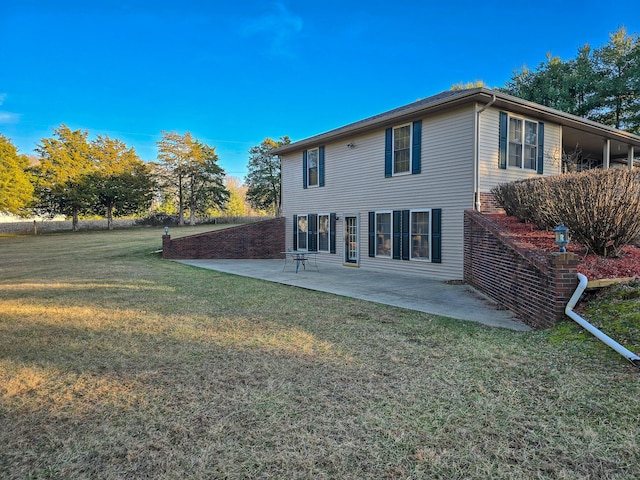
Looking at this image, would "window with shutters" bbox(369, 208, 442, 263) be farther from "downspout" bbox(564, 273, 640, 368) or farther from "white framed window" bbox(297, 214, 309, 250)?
"downspout" bbox(564, 273, 640, 368)

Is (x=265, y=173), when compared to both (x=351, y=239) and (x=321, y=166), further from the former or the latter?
(x=351, y=239)

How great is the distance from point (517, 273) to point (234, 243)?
11.8 metres

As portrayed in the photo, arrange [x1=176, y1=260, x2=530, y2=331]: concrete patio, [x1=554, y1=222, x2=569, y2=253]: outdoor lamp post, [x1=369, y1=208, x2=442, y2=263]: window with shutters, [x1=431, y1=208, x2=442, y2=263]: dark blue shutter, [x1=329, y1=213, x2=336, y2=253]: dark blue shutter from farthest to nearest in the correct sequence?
1. [x1=329, y1=213, x2=336, y2=253]: dark blue shutter
2. [x1=369, y1=208, x2=442, y2=263]: window with shutters
3. [x1=431, y1=208, x2=442, y2=263]: dark blue shutter
4. [x1=176, y1=260, x2=530, y2=331]: concrete patio
5. [x1=554, y1=222, x2=569, y2=253]: outdoor lamp post

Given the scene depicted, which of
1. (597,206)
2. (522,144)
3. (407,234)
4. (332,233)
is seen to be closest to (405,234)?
(407,234)

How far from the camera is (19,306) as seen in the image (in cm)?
629

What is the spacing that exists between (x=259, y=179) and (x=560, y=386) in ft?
113

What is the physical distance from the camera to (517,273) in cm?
578

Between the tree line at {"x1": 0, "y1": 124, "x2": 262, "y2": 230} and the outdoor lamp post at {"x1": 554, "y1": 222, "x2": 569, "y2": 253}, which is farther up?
the tree line at {"x1": 0, "y1": 124, "x2": 262, "y2": 230}

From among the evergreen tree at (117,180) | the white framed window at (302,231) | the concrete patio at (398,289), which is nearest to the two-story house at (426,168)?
the white framed window at (302,231)

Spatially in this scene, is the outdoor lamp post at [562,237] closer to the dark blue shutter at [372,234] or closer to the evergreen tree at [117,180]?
the dark blue shutter at [372,234]

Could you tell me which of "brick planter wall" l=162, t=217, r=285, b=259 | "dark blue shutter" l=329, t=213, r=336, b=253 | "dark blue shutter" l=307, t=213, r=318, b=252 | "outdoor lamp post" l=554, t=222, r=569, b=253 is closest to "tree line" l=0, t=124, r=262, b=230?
"brick planter wall" l=162, t=217, r=285, b=259

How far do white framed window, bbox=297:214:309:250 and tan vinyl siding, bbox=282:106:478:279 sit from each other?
0.31 meters

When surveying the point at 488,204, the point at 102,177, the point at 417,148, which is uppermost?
the point at 102,177

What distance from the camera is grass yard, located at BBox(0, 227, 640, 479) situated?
207cm
